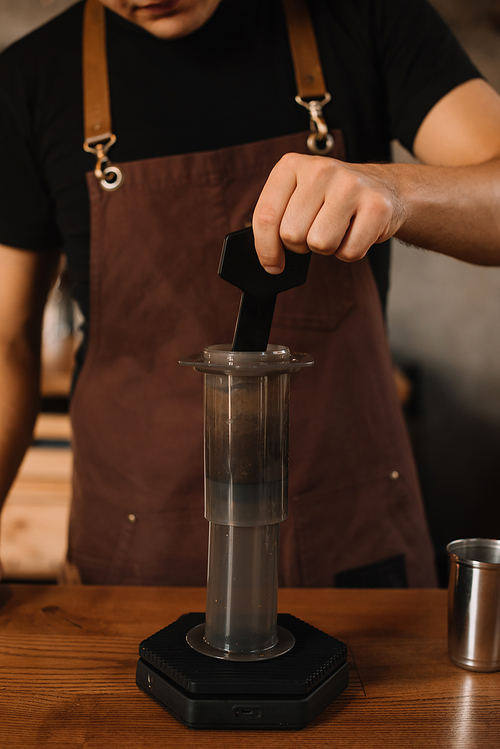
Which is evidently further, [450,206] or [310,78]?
[310,78]

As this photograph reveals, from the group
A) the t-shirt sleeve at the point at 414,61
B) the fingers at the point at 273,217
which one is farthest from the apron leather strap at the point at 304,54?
the fingers at the point at 273,217

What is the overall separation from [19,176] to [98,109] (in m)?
0.20

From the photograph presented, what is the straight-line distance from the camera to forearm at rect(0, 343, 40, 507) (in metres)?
1.05

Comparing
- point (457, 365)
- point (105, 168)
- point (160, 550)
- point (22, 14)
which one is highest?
point (22, 14)

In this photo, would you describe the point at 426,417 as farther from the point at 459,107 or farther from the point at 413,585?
the point at 459,107

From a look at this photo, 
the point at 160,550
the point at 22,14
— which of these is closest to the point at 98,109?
the point at 160,550

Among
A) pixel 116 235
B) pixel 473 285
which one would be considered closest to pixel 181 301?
pixel 116 235

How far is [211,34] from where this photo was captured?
3.53 ft

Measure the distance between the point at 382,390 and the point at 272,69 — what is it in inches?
22.0

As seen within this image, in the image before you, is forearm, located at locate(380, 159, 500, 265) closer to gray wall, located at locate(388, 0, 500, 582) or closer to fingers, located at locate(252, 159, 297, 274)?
fingers, located at locate(252, 159, 297, 274)

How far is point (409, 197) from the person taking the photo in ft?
2.33

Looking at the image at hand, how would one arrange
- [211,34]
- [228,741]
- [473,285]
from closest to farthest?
[228,741] → [211,34] → [473,285]

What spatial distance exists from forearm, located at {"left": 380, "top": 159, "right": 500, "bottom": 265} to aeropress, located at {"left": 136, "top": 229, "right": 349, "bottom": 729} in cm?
17

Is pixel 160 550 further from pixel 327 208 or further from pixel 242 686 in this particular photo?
pixel 327 208
